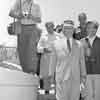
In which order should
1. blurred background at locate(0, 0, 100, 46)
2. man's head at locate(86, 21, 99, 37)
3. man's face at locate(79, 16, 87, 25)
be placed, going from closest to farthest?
man's head at locate(86, 21, 99, 37), man's face at locate(79, 16, 87, 25), blurred background at locate(0, 0, 100, 46)

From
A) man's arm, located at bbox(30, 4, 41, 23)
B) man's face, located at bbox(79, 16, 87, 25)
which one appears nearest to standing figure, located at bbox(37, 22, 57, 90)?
man's arm, located at bbox(30, 4, 41, 23)

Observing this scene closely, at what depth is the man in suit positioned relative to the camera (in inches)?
126

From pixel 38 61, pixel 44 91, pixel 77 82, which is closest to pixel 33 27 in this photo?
pixel 38 61

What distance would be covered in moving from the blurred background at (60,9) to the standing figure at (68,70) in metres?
1.25

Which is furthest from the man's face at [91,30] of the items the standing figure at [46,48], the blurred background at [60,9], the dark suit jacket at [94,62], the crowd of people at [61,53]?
the blurred background at [60,9]

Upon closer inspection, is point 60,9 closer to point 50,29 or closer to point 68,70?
point 50,29

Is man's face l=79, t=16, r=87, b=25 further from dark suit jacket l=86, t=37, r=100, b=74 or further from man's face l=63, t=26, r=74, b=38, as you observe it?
man's face l=63, t=26, r=74, b=38

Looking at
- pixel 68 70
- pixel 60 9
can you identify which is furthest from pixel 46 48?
pixel 60 9

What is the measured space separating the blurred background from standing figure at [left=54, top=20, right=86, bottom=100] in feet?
4.11

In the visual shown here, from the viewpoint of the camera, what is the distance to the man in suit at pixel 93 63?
10.5 ft

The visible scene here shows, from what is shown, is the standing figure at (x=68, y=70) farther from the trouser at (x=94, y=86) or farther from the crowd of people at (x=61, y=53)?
the trouser at (x=94, y=86)

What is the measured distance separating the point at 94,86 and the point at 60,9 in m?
1.48

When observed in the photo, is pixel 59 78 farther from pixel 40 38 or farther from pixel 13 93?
pixel 40 38

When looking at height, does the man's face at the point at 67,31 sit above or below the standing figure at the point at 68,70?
above
